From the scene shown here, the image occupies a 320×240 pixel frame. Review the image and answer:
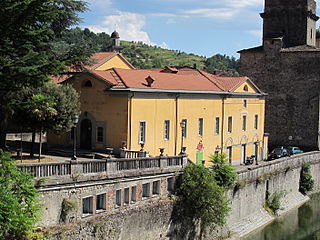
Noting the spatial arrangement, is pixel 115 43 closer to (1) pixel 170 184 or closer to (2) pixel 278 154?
(2) pixel 278 154

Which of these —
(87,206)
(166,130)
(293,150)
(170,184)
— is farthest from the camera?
(293,150)

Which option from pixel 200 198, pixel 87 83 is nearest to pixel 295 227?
pixel 200 198

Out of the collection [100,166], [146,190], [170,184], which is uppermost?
[100,166]

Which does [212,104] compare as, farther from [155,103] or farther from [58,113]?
[58,113]

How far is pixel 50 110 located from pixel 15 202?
9.10 metres

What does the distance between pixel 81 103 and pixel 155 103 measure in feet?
15.0

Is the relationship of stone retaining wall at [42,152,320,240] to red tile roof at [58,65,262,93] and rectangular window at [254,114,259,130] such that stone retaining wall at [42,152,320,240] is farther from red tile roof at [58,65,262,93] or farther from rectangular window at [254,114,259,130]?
red tile roof at [58,65,262,93]

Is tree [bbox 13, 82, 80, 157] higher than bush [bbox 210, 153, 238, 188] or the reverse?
higher

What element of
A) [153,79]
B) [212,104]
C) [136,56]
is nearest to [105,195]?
[153,79]

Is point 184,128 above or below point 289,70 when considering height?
below

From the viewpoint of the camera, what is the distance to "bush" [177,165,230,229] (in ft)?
91.4

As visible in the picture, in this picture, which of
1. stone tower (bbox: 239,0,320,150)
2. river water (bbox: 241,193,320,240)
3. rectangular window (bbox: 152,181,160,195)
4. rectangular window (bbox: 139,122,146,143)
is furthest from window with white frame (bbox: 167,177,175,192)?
stone tower (bbox: 239,0,320,150)

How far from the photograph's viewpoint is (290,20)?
58188 mm

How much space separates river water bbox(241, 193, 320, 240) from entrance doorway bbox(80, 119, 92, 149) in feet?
36.6
